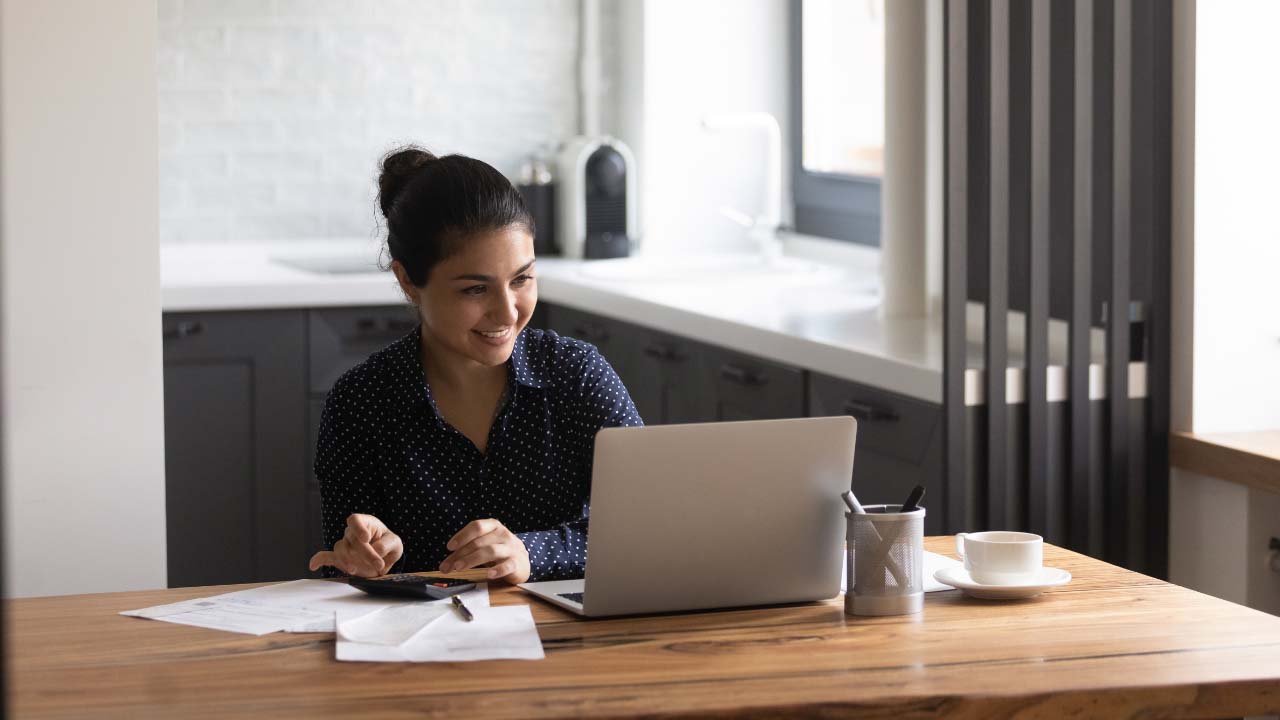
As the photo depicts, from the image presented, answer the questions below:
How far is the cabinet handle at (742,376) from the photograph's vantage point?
3007mm

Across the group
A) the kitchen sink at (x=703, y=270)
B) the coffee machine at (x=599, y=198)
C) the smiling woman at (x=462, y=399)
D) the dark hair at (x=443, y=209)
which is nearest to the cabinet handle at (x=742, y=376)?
the kitchen sink at (x=703, y=270)

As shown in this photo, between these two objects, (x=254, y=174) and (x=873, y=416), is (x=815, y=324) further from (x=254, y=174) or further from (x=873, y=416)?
(x=254, y=174)

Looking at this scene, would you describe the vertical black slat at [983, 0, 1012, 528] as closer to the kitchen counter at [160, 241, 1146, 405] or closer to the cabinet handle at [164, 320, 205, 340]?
the kitchen counter at [160, 241, 1146, 405]

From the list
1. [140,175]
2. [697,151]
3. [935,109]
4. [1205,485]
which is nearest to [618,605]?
[140,175]

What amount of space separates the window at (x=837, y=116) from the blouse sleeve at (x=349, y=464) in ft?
7.48

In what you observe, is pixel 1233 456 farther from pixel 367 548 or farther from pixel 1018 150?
pixel 367 548

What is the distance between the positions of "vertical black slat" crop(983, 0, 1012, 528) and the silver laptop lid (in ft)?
3.29

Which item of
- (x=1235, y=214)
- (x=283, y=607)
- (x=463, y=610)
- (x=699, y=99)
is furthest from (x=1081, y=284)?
(x=699, y=99)

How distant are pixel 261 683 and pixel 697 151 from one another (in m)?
3.38

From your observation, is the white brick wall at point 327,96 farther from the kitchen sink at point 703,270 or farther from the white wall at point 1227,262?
the white wall at point 1227,262

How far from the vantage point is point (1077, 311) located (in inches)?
97.8

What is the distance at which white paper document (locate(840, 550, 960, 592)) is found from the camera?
5.29ft

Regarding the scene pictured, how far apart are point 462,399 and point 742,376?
114cm

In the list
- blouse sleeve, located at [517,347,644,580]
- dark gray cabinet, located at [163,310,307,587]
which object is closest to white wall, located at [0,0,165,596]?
blouse sleeve, located at [517,347,644,580]
